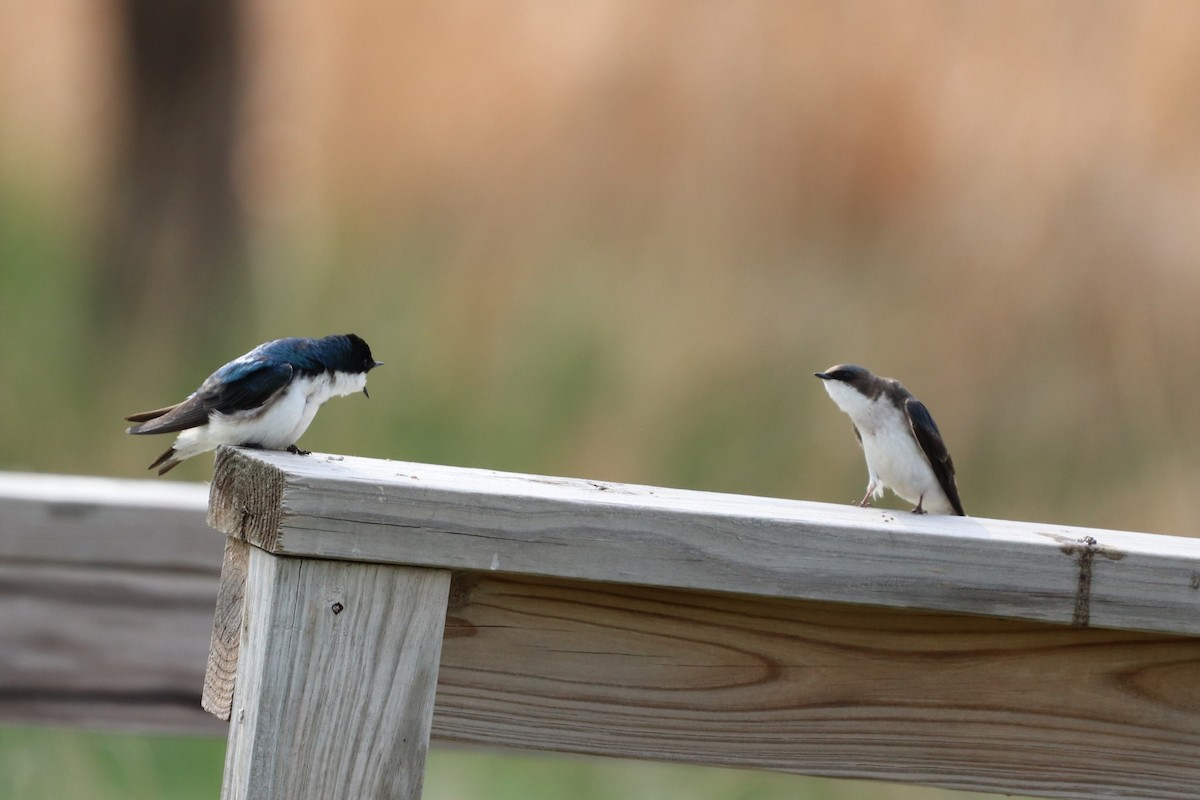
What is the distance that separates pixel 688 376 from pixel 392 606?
2.98 meters

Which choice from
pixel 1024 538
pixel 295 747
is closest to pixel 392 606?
pixel 295 747

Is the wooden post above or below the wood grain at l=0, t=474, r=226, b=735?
above

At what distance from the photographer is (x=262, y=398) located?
1.84 metres

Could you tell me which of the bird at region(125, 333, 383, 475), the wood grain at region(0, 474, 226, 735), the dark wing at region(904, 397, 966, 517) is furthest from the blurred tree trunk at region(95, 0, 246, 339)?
the dark wing at region(904, 397, 966, 517)

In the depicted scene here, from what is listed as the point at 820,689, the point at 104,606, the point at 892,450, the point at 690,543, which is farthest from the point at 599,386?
the point at 690,543

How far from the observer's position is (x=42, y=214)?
4.56m

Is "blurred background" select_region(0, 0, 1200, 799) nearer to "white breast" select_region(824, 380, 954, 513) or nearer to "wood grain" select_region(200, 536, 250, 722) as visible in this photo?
"white breast" select_region(824, 380, 954, 513)

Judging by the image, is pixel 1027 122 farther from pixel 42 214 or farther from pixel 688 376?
pixel 42 214

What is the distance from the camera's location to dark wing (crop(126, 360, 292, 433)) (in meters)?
1.83

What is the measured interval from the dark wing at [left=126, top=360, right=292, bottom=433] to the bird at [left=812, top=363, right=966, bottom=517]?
94 cm

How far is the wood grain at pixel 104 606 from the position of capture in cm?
203

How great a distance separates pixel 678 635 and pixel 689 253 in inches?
125

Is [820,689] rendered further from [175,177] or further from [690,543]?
[175,177]

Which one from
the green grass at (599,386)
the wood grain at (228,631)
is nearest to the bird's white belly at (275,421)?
the wood grain at (228,631)
